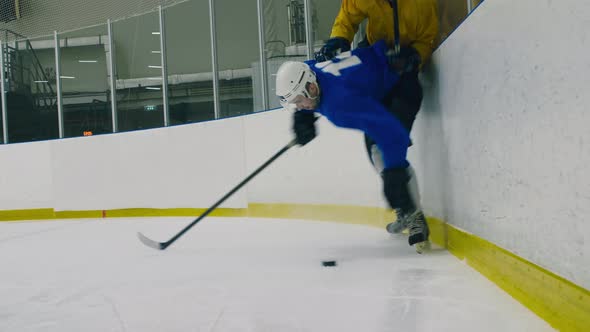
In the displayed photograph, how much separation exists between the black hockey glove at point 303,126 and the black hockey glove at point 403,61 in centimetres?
Result: 49

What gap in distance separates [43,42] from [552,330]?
24.6 ft

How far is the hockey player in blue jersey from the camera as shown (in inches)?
88.0

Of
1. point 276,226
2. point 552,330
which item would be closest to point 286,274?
point 552,330

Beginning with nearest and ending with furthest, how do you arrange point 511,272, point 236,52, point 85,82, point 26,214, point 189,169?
1. point 511,272
2. point 189,169
3. point 26,214
4. point 236,52
5. point 85,82

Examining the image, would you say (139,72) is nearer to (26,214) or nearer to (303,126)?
(26,214)

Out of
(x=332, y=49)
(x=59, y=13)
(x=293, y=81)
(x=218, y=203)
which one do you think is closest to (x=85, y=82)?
(x=59, y=13)

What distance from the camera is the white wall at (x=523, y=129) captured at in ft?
3.53

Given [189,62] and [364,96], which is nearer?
[364,96]

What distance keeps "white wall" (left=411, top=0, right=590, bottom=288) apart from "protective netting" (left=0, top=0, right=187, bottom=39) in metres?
5.04

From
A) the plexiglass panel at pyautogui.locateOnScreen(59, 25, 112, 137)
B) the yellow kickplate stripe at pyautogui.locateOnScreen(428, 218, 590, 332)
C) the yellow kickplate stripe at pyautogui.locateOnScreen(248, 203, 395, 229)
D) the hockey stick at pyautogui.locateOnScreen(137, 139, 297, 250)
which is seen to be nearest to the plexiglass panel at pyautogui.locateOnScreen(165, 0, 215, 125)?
the plexiglass panel at pyautogui.locateOnScreen(59, 25, 112, 137)

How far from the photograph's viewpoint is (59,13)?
21.4 feet

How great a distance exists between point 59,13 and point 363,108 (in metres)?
5.67

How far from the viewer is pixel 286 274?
2.04m

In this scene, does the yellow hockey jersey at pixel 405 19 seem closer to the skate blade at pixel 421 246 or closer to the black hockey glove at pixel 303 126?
the black hockey glove at pixel 303 126
